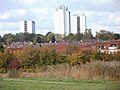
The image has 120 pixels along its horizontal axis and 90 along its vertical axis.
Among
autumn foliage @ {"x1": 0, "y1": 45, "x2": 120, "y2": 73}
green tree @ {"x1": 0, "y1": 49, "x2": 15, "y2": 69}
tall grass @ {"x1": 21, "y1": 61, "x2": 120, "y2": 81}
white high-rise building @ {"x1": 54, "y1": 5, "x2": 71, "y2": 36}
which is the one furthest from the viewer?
white high-rise building @ {"x1": 54, "y1": 5, "x2": 71, "y2": 36}

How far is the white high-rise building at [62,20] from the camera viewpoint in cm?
14738

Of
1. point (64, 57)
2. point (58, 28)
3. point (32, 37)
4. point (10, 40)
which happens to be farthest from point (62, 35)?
point (64, 57)

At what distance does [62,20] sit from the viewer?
493 ft

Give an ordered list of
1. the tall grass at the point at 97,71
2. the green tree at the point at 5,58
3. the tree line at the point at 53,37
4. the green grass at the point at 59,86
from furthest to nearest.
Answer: the tree line at the point at 53,37 < the green tree at the point at 5,58 < the tall grass at the point at 97,71 < the green grass at the point at 59,86

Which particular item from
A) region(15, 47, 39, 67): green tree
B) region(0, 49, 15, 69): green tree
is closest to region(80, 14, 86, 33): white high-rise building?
region(15, 47, 39, 67): green tree

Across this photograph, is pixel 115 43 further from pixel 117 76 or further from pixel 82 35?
pixel 117 76

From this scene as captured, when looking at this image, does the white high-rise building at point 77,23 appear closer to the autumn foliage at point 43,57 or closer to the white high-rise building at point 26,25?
the white high-rise building at point 26,25

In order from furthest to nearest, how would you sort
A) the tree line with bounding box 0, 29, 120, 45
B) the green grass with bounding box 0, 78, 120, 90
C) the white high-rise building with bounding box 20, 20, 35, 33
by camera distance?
the white high-rise building with bounding box 20, 20, 35, 33
the tree line with bounding box 0, 29, 120, 45
the green grass with bounding box 0, 78, 120, 90

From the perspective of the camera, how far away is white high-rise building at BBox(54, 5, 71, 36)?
147 metres

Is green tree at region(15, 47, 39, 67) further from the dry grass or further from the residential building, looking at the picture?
the residential building

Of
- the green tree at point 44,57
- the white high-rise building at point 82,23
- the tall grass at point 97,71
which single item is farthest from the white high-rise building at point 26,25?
the tall grass at point 97,71

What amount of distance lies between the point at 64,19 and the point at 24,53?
93.3m

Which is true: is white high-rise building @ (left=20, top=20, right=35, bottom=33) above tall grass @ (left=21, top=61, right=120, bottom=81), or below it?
above

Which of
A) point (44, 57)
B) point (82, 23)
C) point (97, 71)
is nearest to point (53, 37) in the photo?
point (82, 23)
